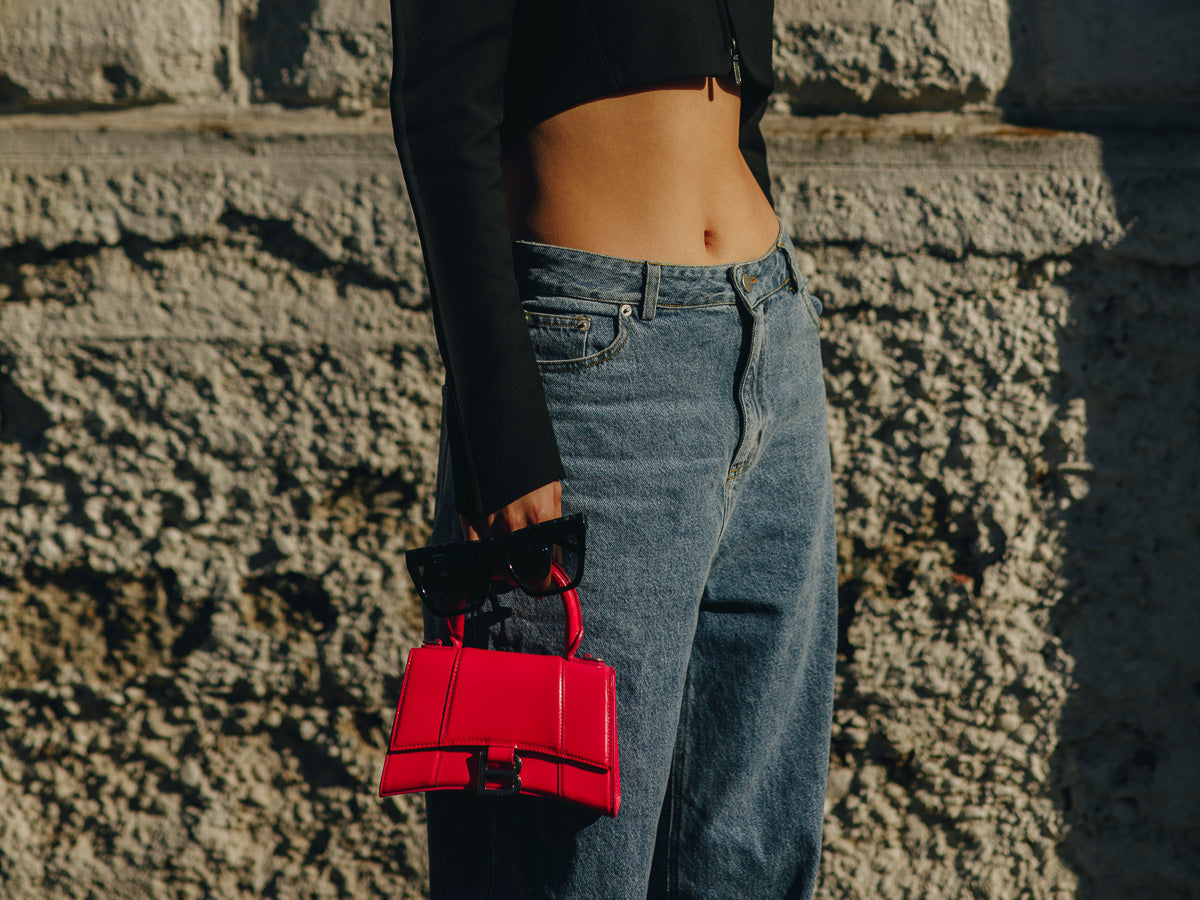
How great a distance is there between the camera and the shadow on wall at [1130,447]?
1.46 m

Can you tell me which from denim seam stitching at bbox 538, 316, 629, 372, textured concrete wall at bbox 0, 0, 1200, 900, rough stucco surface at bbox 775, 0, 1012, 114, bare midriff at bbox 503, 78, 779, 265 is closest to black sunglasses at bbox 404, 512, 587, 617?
denim seam stitching at bbox 538, 316, 629, 372

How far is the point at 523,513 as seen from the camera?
2.69 feet

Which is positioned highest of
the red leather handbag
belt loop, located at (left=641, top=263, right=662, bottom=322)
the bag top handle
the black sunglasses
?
belt loop, located at (left=641, top=263, right=662, bottom=322)

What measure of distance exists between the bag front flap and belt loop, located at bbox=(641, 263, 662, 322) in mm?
335

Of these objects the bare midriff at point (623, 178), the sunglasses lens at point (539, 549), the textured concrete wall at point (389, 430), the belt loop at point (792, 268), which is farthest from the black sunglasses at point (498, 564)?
the textured concrete wall at point (389, 430)

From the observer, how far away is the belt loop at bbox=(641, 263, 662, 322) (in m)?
0.85

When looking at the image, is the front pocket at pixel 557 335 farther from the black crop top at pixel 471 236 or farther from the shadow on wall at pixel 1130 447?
the shadow on wall at pixel 1130 447

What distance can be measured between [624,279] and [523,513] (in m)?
0.24

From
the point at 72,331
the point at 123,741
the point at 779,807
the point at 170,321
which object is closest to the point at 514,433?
the point at 779,807

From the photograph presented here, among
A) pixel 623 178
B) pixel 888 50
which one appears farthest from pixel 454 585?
pixel 888 50

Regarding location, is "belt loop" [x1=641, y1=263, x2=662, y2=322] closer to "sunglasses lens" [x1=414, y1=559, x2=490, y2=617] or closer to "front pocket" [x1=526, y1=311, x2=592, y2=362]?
"front pocket" [x1=526, y1=311, x2=592, y2=362]

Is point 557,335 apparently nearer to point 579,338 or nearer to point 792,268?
point 579,338

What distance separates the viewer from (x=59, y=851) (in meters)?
1.55

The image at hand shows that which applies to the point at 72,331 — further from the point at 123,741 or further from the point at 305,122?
the point at 123,741
